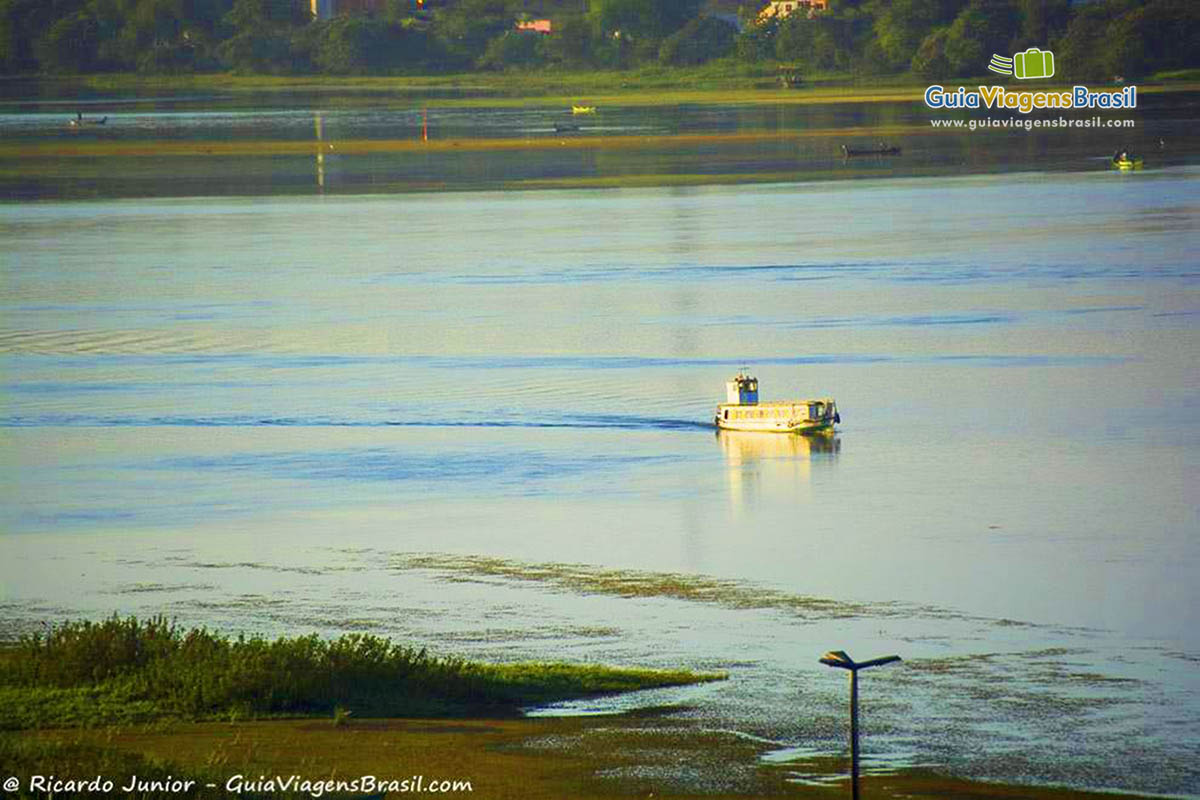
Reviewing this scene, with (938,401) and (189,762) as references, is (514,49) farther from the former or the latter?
(189,762)

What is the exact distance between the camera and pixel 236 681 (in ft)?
72.0

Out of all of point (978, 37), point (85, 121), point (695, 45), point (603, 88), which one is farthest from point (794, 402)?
point (695, 45)

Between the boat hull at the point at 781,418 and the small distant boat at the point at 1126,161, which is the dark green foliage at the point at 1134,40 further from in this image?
the boat hull at the point at 781,418

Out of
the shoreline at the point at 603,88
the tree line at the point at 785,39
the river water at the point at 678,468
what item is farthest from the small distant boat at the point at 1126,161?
the tree line at the point at 785,39

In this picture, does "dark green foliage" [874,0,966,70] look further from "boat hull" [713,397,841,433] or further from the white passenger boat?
"boat hull" [713,397,841,433]

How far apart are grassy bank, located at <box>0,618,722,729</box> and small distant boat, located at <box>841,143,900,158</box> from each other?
293 ft

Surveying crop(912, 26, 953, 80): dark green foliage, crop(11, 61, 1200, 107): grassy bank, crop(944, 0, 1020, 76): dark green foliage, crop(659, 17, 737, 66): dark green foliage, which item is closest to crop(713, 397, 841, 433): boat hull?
crop(11, 61, 1200, 107): grassy bank

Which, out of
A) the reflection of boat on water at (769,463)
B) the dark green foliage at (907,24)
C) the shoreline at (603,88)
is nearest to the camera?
the reflection of boat on water at (769,463)

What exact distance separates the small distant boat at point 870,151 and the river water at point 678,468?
3538 cm

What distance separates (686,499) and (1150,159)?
74800 mm

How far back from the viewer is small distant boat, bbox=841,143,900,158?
11131cm

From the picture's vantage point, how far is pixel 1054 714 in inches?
904

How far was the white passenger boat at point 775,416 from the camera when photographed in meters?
42.2

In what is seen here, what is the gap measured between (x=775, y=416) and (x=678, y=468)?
470cm
